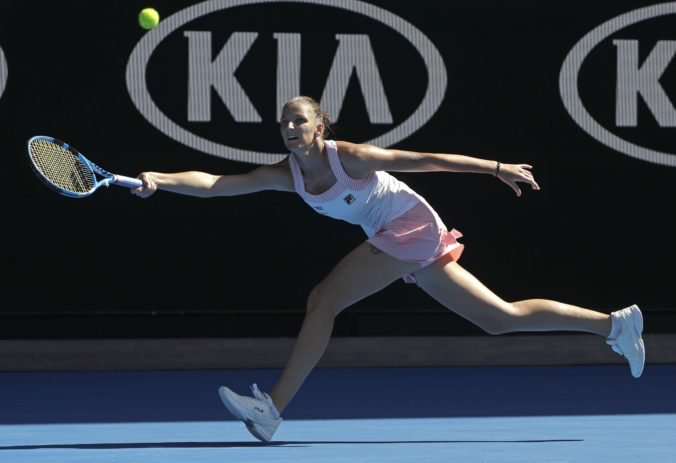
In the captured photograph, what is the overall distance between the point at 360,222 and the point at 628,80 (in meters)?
2.88

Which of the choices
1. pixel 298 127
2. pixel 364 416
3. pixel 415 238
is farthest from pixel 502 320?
pixel 298 127

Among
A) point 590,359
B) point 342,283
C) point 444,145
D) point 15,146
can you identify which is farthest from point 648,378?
point 15,146

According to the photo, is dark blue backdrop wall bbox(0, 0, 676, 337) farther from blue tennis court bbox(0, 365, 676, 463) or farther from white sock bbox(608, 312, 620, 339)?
white sock bbox(608, 312, 620, 339)

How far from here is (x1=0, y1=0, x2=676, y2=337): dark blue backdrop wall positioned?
796cm

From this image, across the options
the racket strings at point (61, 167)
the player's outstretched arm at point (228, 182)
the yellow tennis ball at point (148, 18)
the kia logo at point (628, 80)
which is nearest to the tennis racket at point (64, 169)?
the racket strings at point (61, 167)

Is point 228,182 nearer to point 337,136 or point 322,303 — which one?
point 322,303

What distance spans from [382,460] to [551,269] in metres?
3.28

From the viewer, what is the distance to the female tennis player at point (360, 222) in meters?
5.78

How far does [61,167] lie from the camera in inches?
231

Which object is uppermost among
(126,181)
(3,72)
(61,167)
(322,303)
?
(3,72)

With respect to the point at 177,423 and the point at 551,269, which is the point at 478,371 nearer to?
the point at 551,269

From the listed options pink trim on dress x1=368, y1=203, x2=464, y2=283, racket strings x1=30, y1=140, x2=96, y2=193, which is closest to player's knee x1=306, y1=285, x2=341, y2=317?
pink trim on dress x1=368, y1=203, x2=464, y2=283

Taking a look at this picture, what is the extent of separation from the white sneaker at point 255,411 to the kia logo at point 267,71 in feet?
8.59

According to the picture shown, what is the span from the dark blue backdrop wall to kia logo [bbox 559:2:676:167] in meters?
0.01
